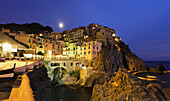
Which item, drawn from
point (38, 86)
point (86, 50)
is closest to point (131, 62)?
point (86, 50)

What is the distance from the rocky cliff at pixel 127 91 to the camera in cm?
1692

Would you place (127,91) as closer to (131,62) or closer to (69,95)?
(69,95)

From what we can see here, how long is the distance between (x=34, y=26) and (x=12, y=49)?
73479 mm

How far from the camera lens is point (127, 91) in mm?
17953

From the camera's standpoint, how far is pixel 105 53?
164 ft

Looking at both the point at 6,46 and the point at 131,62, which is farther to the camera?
the point at 131,62

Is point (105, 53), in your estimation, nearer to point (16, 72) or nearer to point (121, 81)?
point (121, 81)

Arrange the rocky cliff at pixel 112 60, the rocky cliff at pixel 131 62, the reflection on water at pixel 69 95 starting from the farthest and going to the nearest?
the rocky cliff at pixel 131 62
the rocky cliff at pixel 112 60
the reflection on water at pixel 69 95

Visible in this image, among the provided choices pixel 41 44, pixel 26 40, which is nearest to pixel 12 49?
pixel 26 40

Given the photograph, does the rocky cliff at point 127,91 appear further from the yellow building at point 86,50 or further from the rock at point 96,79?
the yellow building at point 86,50

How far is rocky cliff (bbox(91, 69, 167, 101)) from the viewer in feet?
55.5

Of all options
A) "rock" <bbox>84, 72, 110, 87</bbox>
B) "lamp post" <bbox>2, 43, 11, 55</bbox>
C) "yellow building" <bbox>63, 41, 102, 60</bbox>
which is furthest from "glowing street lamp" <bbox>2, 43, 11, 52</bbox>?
"yellow building" <bbox>63, 41, 102, 60</bbox>

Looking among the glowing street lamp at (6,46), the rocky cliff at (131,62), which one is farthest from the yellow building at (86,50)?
the glowing street lamp at (6,46)

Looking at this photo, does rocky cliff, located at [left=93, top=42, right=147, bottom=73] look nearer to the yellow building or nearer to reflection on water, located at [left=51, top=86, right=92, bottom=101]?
the yellow building
